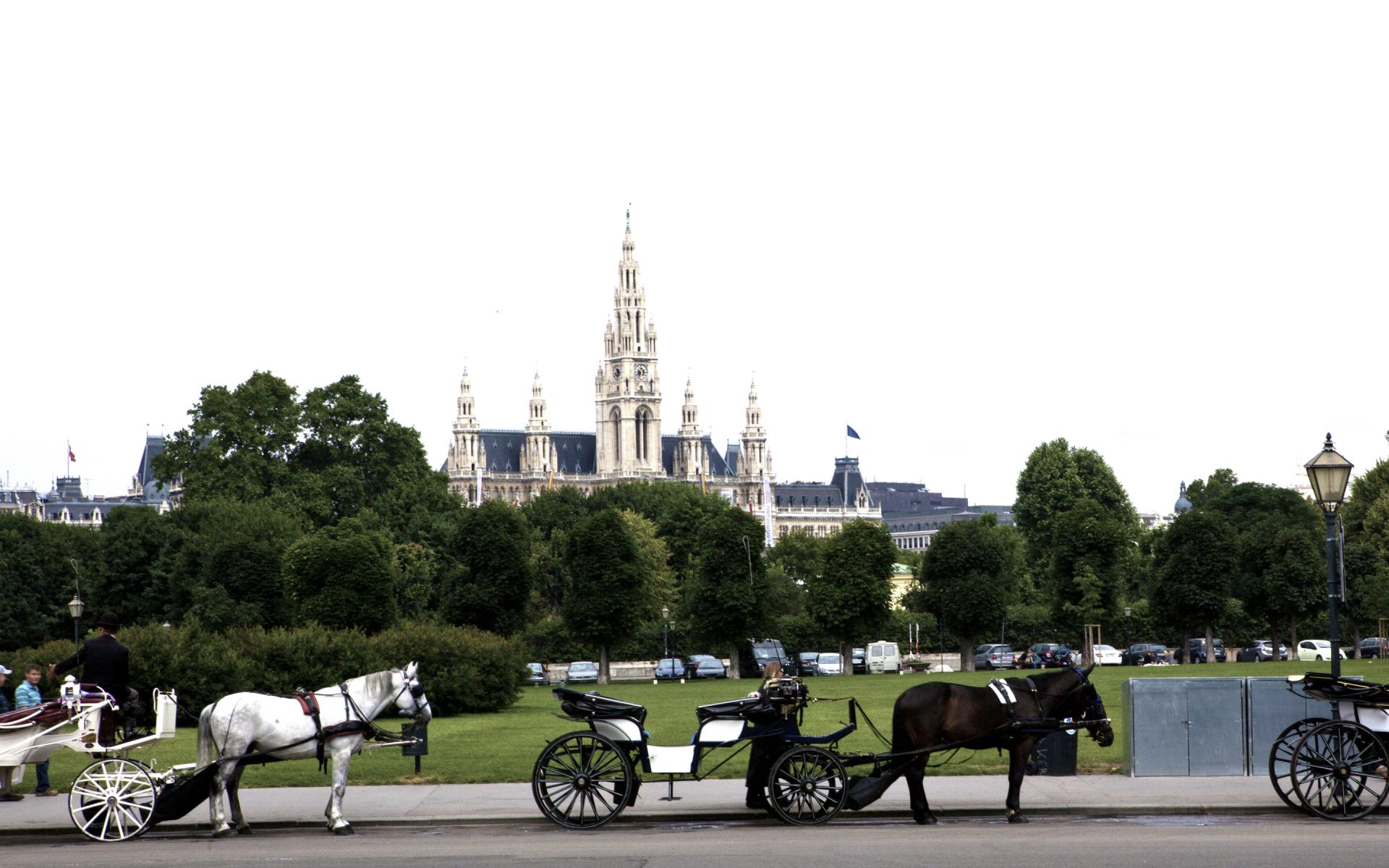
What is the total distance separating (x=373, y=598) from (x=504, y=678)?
671 inches

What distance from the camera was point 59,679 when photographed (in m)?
29.7

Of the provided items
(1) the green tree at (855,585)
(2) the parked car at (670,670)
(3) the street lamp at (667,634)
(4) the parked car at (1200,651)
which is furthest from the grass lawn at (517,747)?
(4) the parked car at (1200,651)

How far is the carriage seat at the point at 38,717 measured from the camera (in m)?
18.3

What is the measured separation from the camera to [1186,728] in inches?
824

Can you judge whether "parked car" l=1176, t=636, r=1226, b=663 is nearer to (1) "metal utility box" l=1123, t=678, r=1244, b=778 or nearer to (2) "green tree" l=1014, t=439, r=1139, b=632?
(2) "green tree" l=1014, t=439, r=1139, b=632

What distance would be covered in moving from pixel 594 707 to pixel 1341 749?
7495mm

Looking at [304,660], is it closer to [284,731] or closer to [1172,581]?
[284,731]

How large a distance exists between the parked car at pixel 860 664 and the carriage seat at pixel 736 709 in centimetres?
5489

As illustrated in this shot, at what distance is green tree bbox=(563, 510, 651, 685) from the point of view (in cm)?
6288

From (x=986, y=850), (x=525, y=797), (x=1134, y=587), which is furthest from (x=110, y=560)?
(x=986, y=850)

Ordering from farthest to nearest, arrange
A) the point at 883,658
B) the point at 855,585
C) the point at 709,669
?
the point at 883,658 → the point at 709,669 → the point at 855,585

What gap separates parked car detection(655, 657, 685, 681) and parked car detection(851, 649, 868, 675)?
26.6 feet

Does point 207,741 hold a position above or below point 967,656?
above

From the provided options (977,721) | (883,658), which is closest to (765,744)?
(977,721)
